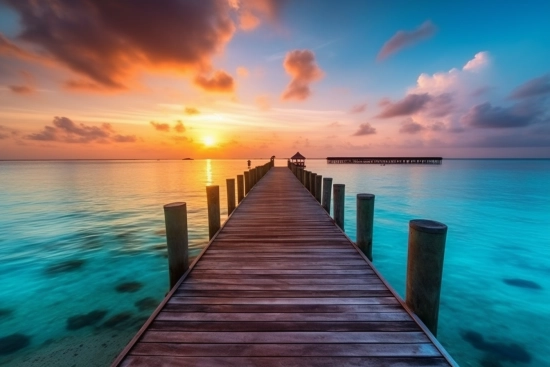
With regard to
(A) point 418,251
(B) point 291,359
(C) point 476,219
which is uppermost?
(A) point 418,251

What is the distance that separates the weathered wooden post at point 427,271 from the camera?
2.83 meters

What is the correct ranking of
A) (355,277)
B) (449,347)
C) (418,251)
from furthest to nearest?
(449,347), (355,277), (418,251)

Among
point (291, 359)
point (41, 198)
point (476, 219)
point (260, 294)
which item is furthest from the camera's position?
point (41, 198)

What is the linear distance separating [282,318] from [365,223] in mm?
2912

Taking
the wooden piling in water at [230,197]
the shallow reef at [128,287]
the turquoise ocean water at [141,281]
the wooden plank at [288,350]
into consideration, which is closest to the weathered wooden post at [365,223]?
the turquoise ocean water at [141,281]

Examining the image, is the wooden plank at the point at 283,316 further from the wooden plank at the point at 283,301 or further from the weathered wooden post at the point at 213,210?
the weathered wooden post at the point at 213,210

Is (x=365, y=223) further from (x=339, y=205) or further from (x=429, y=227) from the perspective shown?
(x=429, y=227)

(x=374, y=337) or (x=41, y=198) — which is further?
(x=41, y=198)

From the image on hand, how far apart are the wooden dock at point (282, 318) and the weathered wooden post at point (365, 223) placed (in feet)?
1.46

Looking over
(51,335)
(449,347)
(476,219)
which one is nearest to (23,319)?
(51,335)

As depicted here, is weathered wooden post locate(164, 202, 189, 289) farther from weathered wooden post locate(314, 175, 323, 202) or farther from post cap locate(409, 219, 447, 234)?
weathered wooden post locate(314, 175, 323, 202)

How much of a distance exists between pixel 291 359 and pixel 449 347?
4491 millimetres

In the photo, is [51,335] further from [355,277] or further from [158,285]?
[355,277]

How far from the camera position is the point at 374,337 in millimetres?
2518
